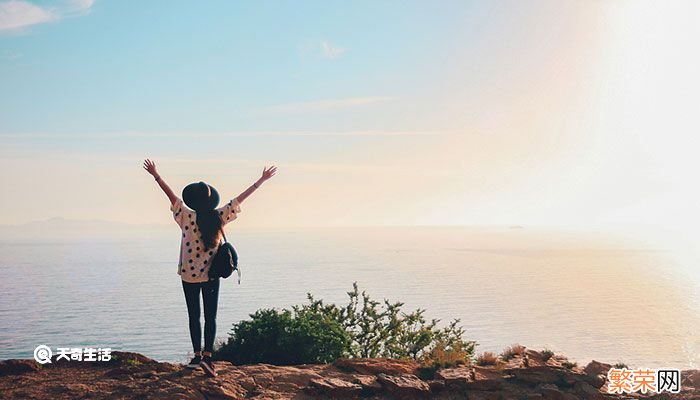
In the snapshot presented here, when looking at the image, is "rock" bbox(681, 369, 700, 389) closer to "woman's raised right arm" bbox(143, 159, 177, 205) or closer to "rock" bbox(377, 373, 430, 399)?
"rock" bbox(377, 373, 430, 399)

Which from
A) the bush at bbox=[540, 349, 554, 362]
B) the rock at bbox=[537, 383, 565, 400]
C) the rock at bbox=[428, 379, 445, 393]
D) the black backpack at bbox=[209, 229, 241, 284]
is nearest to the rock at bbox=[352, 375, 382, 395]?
the rock at bbox=[428, 379, 445, 393]

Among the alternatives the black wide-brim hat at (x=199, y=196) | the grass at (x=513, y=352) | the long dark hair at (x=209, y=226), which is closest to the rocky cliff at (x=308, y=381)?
the grass at (x=513, y=352)

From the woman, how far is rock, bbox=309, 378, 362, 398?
68.2 inches

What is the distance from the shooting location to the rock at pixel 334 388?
1146cm

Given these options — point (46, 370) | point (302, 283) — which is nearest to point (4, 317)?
point (302, 283)

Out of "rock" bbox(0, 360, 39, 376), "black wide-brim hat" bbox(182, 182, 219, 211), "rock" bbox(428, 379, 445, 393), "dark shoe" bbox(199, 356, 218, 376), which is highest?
"black wide-brim hat" bbox(182, 182, 219, 211)

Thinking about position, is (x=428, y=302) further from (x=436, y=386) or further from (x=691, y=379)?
(x=436, y=386)

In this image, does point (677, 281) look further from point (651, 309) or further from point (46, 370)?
point (46, 370)

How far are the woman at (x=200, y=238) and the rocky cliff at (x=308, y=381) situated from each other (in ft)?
2.32

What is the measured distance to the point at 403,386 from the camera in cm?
1194

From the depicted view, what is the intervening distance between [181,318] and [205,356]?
60333 millimetres

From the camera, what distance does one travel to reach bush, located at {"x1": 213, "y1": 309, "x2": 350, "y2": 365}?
13.5 meters

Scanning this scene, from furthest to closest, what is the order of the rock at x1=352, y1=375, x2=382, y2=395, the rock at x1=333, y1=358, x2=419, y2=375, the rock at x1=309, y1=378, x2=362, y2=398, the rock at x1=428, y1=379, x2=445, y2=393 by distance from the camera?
the rock at x1=333, y1=358, x2=419, y2=375
the rock at x1=428, y1=379, x2=445, y2=393
the rock at x1=352, y1=375, x2=382, y2=395
the rock at x1=309, y1=378, x2=362, y2=398

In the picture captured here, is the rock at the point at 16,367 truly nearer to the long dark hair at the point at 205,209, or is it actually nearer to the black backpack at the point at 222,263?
the black backpack at the point at 222,263
